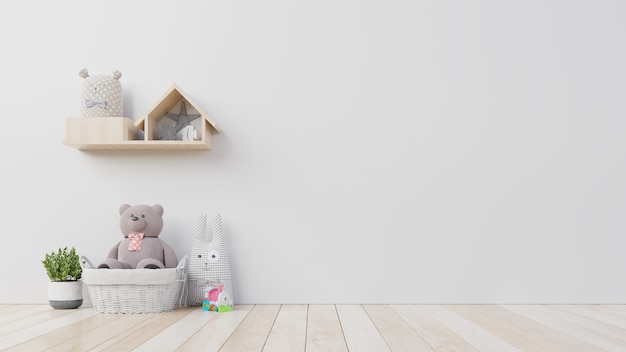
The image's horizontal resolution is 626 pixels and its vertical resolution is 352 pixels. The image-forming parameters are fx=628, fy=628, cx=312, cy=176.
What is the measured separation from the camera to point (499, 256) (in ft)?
8.83

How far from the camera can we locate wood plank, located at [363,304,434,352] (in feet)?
5.48

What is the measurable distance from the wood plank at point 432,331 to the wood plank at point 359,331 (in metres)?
0.13

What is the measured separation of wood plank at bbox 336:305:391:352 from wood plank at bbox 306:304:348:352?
0.02 metres

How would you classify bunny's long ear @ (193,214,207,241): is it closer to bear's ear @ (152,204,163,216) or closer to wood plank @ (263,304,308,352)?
bear's ear @ (152,204,163,216)

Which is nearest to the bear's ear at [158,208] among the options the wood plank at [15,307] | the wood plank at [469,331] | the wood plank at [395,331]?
the wood plank at [15,307]

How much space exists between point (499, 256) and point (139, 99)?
1.69 m

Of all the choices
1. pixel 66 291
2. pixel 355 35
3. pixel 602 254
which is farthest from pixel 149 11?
pixel 602 254

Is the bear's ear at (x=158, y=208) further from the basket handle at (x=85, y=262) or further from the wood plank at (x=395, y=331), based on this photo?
the wood plank at (x=395, y=331)

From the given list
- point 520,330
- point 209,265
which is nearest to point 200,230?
point 209,265

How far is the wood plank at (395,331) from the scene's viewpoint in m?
1.67

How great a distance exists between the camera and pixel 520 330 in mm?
1970

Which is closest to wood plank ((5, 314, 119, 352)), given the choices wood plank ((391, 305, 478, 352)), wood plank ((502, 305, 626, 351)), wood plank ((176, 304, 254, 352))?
wood plank ((176, 304, 254, 352))

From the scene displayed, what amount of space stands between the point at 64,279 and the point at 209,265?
0.57 metres

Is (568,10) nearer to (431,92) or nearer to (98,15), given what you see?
(431,92)
